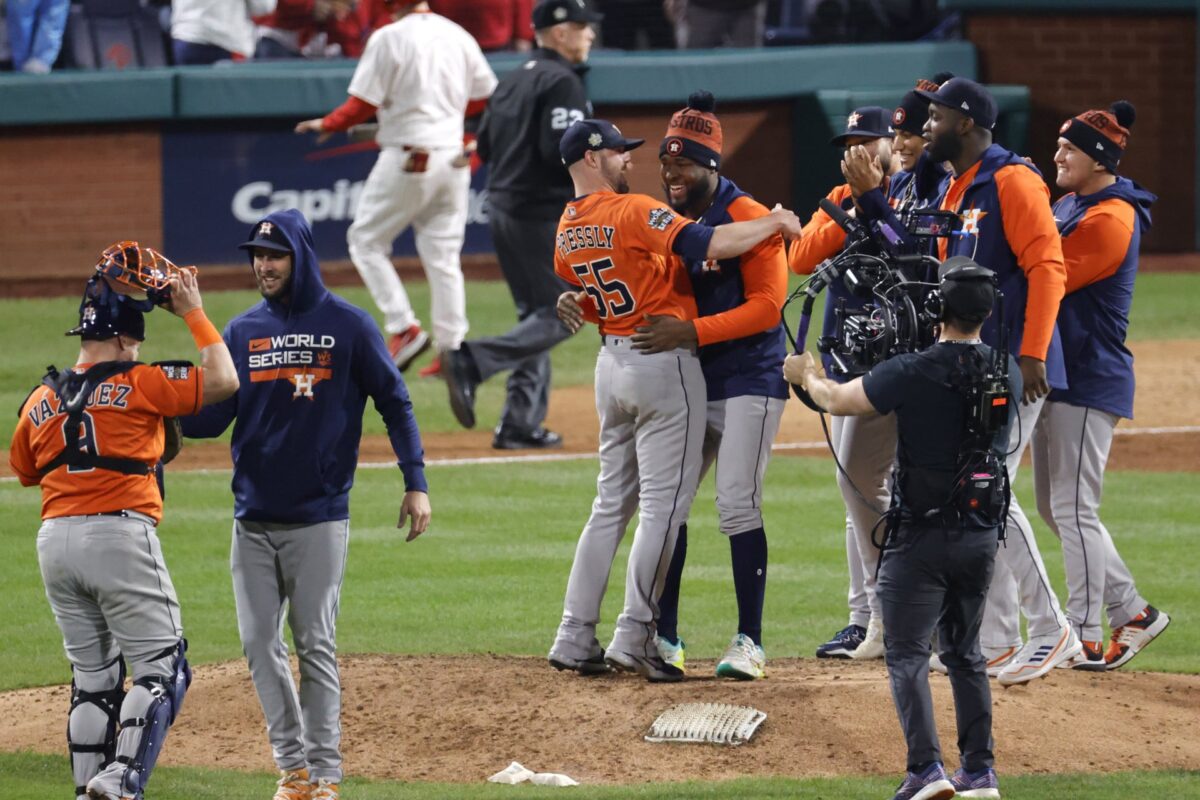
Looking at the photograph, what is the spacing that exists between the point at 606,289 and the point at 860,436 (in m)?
1.13

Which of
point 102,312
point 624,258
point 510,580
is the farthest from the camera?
point 510,580

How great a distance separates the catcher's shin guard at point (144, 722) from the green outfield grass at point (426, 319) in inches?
293

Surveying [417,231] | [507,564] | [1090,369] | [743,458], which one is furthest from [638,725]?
[417,231]

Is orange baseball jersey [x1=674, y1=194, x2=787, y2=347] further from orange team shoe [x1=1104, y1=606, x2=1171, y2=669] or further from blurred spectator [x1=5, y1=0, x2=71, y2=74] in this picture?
blurred spectator [x1=5, y1=0, x2=71, y2=74]

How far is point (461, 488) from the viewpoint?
11.4m

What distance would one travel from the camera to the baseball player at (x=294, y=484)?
229 inches

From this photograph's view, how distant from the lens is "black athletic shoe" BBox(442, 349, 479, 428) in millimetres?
11703

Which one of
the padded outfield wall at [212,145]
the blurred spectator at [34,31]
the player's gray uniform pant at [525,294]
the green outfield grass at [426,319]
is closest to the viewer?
the player's gray uniform pant at [525,294]

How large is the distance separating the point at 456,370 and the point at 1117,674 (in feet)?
17.5

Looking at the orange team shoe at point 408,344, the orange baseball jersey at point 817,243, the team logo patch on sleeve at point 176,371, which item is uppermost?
the orange baseball jersey at point 817,243

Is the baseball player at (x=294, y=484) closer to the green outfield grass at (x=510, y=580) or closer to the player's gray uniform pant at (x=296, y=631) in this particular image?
the player's gray uniform pant at (x=296, y=631)

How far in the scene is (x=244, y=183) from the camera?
16.8m

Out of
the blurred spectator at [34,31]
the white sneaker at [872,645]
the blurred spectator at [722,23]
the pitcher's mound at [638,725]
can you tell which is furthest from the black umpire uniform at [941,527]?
the blurred spectator at [722,23]

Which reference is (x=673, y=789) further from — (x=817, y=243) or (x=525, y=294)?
(x=525, y=294)
